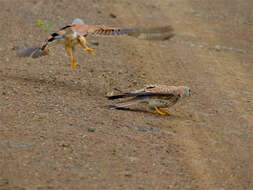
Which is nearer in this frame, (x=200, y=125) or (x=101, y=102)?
(x=200, y=125)

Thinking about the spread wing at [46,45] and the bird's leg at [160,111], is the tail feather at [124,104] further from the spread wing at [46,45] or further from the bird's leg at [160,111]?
the spread wing at [46,45]

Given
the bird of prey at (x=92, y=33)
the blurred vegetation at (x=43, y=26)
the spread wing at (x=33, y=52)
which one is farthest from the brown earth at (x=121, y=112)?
the bird of prey at (x=92, y=33)

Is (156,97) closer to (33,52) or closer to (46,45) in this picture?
(46,45)

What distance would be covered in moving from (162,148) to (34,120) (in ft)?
5.14

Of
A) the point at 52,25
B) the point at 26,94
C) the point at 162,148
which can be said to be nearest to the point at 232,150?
the point at 162,148

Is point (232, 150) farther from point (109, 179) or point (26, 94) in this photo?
point (26, 94)

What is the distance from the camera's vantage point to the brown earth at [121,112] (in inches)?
236

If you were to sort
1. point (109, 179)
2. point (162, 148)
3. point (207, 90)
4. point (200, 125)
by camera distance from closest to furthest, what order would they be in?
point (109, 179) → point (162, 148) → point (200, 125) → point (207, 90)

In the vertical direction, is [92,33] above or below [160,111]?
above

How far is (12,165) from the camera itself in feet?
19.2

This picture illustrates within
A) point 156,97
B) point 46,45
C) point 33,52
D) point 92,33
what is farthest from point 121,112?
point 33,52

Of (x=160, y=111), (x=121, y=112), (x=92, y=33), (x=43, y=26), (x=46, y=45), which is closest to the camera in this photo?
(x=121, y=112)

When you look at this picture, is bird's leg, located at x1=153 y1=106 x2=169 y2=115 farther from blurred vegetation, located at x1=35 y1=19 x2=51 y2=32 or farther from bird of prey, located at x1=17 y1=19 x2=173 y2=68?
blurred vegetation, located at x1=35 y1=19 x2=51 y2=32

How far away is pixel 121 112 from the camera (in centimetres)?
793
